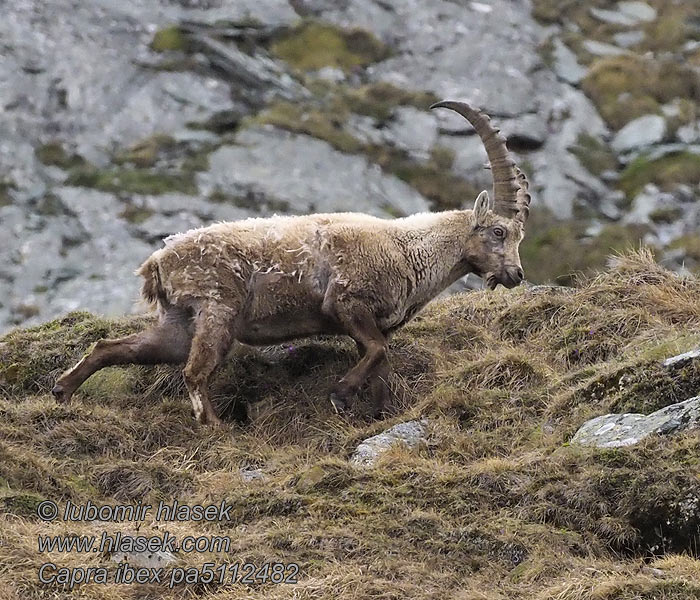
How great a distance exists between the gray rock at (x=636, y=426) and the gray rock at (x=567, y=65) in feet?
71.1

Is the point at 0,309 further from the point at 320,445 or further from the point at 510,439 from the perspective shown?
the point at 510,439

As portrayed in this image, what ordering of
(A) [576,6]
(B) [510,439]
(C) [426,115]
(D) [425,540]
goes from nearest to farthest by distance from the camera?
(D) [425,540] < (B) [510,439] < (C) [426,115] < (A) [576,6]

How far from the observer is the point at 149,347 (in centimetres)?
1075

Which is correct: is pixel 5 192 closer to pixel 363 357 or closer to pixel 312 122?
pixel 312 122

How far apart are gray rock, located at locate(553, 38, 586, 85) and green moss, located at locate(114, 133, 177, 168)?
34.7ft

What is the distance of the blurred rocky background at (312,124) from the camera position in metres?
22.0

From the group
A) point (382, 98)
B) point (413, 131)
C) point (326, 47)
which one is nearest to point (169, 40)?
point (326, 47)

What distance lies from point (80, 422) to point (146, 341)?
112 centimetres

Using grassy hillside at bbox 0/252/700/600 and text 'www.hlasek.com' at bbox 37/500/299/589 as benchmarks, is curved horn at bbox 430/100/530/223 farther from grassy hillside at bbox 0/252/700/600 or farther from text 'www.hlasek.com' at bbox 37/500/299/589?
text 'www.hlasek.com' at bbox 37/500/299/589

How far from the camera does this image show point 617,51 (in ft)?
101

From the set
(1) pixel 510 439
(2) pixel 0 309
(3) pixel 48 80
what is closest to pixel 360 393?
(1) pixel 510 439

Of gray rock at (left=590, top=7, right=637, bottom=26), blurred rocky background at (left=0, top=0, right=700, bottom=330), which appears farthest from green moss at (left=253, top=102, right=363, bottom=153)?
gray rock at (left=590, top=7, right=637, bottom=26)

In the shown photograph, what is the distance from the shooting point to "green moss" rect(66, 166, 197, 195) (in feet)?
74.9

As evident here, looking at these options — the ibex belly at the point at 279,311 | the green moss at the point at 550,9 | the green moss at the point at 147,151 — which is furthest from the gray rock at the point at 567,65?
the ibex belly at the point at 279,311
